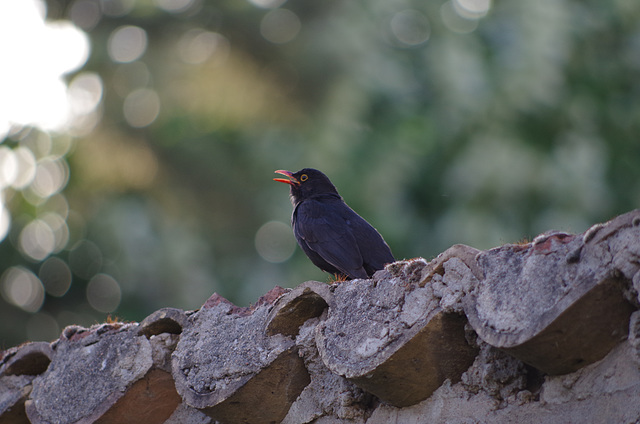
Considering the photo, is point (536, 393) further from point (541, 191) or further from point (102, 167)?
point (102, 167)

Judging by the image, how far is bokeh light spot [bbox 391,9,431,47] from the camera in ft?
52.7

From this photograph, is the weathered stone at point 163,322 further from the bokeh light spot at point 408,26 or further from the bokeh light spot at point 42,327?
the bokeh light spot at point 42,327

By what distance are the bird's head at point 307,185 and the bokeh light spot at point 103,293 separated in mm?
10452

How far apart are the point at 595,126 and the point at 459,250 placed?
533 inches

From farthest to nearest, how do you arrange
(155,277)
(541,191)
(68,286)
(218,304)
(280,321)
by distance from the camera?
(68,286) < (155,277) < (541,191) < (218,304) < (280,321)

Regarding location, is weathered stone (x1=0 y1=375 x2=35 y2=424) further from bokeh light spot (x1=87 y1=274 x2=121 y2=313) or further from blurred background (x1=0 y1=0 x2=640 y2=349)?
bokeh light spot (x1=87 y1=274 x2=121 y2=313)

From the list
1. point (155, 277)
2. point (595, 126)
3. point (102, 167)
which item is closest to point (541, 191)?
point (595, 126)

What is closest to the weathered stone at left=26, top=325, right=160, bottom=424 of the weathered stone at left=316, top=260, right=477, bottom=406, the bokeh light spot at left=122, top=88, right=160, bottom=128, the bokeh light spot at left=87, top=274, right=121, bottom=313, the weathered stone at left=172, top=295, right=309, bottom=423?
the weathered stone at left=172, top=295, right=309, bottom=423

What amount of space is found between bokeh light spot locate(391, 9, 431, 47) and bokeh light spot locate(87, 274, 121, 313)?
23.1 feet

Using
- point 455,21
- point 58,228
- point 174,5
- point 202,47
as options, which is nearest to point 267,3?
point 202,47

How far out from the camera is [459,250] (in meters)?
2.50

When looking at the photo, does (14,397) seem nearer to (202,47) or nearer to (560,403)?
(560,403)

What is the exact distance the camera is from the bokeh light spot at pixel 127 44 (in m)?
17.0

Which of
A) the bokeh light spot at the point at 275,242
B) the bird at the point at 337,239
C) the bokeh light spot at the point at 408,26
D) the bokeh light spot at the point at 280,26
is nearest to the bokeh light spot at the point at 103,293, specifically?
the bokeh light spot at the point at 275,242
